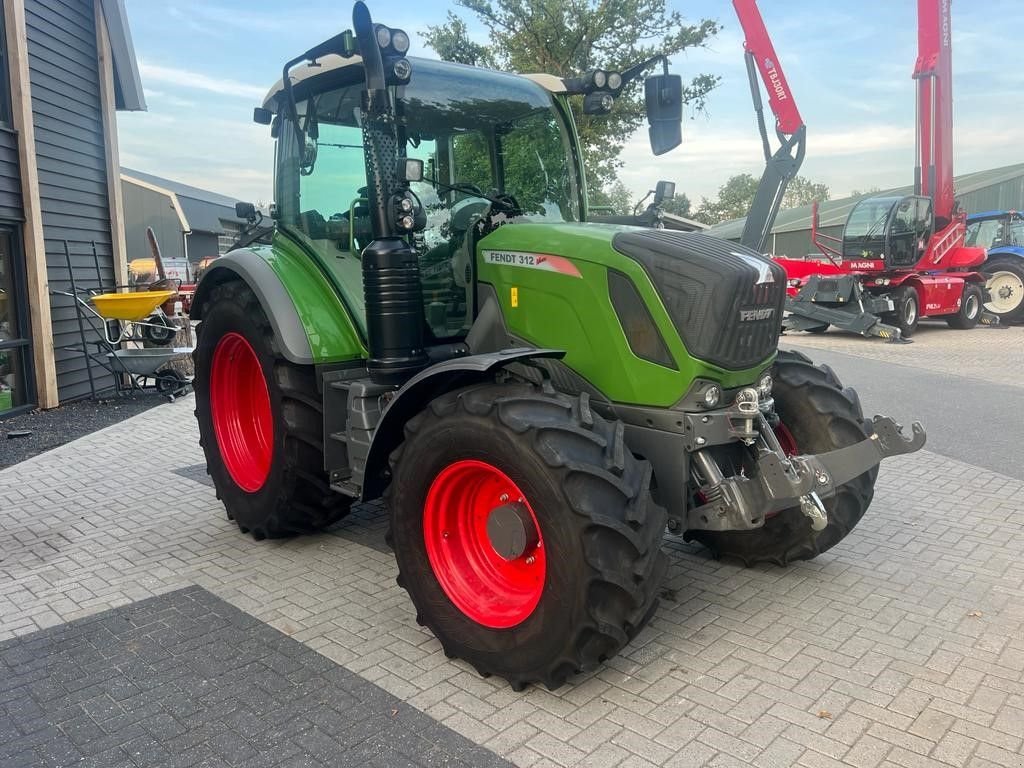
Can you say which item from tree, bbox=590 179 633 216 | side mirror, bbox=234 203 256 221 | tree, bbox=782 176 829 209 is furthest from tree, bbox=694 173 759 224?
side mirror, bbox=234 203 256 221

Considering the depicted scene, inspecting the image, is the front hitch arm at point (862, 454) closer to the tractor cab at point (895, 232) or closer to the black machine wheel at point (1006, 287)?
the tractor cab at point (895, 232)

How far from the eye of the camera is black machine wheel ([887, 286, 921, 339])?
15.3 m

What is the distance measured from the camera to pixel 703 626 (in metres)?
3.53

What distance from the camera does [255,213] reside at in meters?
5.36

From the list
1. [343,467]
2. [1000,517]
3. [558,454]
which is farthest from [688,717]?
[1000,517]

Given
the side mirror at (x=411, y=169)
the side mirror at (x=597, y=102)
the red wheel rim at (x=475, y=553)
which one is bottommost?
the red wheel rim at (x=475, y=553)

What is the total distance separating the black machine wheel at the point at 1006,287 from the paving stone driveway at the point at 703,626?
14.0 m

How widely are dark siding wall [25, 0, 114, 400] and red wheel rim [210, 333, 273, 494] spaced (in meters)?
5.34

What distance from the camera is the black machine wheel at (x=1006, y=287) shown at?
57.0 ft

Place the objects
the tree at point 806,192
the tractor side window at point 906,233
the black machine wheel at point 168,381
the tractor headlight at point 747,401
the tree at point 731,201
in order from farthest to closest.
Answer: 1. the tree at point 806,192
2. the tree at point 731,201
3. the tractor side window at point 906,233
4. the black machine wheel at point 168,381
5. the tractor headlight at point 747,401

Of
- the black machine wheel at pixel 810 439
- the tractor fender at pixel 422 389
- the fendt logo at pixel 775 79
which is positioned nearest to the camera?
the tractor fender at pixel 422 389

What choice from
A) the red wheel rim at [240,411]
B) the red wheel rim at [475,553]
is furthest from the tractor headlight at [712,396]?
the red wheel rim at [240,411]

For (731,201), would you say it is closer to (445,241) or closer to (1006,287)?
(1006,287)

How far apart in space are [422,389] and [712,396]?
1199mm
